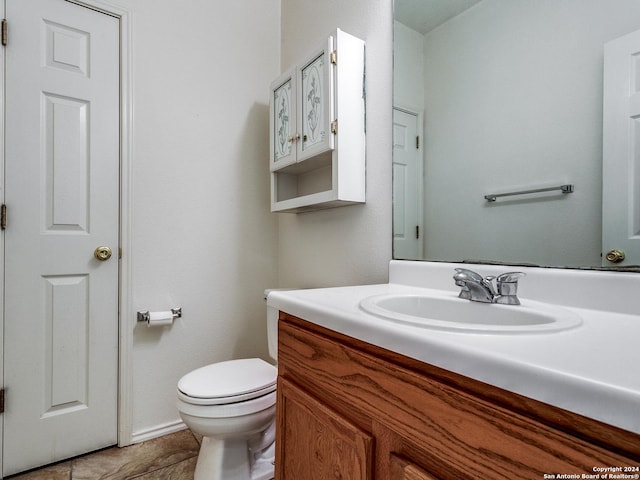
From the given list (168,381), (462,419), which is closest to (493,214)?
(462,419)

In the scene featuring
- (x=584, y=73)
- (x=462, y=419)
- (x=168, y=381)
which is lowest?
(x=168, y=381)

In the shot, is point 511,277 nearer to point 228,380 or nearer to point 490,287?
point 490,287

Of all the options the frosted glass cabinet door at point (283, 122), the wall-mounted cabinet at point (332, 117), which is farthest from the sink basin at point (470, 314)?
the frosted glass cabinet door at point (283, 122)

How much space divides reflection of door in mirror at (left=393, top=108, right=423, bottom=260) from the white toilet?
2.48 ft

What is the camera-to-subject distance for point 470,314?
2.85ft

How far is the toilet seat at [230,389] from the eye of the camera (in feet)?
3.84

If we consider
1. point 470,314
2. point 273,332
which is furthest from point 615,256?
point 273,332

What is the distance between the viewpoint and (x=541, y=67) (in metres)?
0.88

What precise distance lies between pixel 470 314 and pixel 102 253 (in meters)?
1.56

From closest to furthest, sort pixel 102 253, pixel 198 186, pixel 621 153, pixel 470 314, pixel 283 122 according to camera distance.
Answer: pixel 621 153, pixel 470 314, pixel 102 253, pixel 283 122, pixel 198 186

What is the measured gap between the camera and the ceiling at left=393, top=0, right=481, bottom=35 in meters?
1.09

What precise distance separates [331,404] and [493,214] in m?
0.71

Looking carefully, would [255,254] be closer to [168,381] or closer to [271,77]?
[168,381]

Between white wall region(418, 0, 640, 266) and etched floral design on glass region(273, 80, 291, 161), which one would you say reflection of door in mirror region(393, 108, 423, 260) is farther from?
etched floral design on glass region(273, 80, 291, 161)
